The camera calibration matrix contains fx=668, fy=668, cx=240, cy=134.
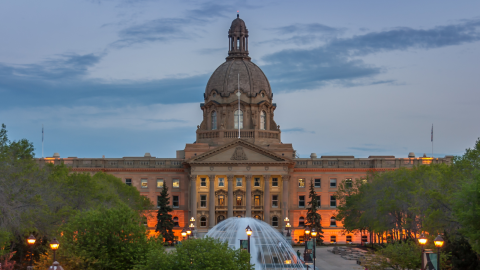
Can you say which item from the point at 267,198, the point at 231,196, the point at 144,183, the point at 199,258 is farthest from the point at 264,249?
the point at 144,183

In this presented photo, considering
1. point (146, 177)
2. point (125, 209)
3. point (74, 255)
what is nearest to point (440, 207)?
point (125, 209)

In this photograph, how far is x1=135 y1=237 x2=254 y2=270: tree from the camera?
3475 centimetres

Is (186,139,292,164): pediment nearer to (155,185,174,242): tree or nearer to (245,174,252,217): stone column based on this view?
(245,174,252,217): stone column

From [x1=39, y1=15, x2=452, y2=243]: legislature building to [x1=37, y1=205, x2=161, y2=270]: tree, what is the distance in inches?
2097

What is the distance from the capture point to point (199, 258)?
34.8 meters

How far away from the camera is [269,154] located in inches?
4021

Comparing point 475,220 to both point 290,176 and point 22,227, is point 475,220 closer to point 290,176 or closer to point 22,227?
point 22,227

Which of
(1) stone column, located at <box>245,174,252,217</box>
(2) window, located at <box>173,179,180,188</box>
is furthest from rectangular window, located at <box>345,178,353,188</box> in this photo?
(2) window, located at <box>173,179,180,188</box>

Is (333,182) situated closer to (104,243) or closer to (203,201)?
(203,201)

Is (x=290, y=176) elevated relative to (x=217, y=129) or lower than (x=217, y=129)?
lower

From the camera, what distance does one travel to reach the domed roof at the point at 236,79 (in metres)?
115

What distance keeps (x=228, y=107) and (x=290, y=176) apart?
663 inches

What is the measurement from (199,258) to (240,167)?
6746 cm

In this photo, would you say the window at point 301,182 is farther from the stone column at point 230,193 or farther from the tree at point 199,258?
the tree at point 199,258
